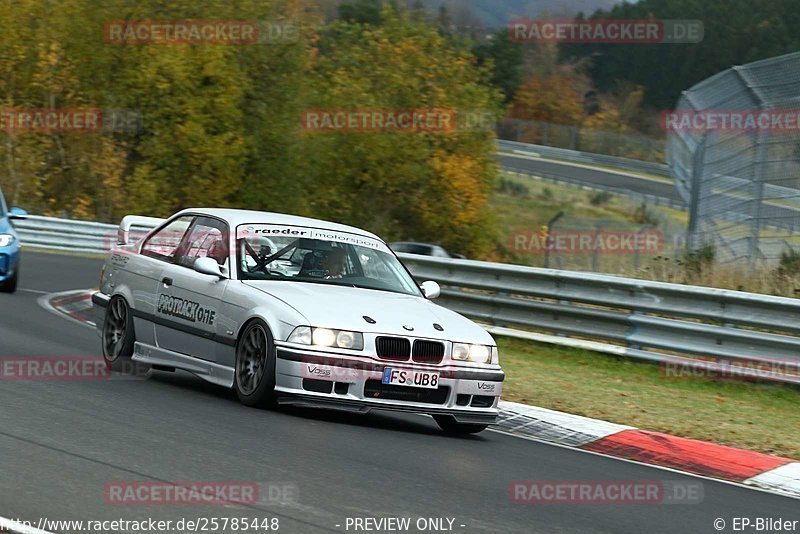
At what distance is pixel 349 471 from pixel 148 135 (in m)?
38.7

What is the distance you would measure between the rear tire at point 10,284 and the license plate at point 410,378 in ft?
33.4

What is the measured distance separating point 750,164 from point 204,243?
9239 millimetres

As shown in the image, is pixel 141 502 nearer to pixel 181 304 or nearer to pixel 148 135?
pixel 181 304

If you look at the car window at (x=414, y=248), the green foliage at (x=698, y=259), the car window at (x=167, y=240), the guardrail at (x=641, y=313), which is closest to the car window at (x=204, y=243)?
the car window at (x=167, y=240)

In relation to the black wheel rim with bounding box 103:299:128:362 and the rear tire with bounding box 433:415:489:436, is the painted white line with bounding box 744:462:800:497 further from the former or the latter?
the black wheel rim with bounding box 103:299:128:362

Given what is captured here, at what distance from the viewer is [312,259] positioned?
984 cm

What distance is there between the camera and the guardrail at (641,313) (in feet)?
42.4

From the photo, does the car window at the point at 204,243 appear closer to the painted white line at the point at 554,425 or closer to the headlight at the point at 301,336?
the headlight at the point at 301,336

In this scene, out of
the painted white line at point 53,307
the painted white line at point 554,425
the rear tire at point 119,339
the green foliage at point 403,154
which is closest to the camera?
the painted white line at point 554,425

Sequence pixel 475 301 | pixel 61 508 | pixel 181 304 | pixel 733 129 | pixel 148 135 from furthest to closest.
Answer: pixel 148 135 < pixel 733 129 < pixel 475 301 < pixel 181 304 < pixel 61 508

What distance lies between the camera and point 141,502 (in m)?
5.96

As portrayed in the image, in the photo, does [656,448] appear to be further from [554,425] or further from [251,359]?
[251,359]

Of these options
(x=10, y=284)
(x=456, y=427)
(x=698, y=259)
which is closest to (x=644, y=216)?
(x=698, y=259)

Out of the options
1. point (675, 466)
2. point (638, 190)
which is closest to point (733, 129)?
point (675, 466)
